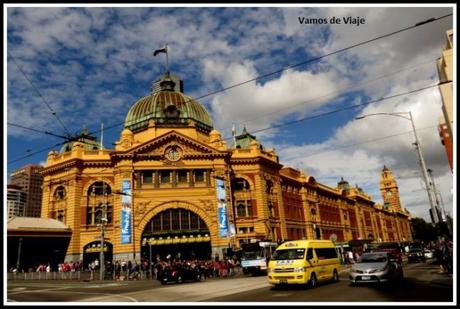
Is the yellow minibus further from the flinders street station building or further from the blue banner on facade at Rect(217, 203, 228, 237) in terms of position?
the blue banner on facade at Rect(217, 203, 228, 237)

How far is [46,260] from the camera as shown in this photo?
45031 millimetres

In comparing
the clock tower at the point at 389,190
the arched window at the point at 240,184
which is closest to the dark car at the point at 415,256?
the arched window at the point at 240,184

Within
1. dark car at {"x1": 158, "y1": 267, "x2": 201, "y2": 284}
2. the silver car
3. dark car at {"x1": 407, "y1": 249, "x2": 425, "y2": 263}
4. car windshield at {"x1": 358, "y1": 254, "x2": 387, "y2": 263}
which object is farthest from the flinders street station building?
the silver car

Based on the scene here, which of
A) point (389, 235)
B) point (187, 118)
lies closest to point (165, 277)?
point (187, 118)

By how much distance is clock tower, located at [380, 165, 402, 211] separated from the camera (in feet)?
453

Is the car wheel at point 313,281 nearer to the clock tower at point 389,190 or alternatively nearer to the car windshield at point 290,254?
the car windshield at point 290,254

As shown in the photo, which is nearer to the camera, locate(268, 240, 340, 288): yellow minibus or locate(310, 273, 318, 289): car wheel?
locate(268, 240, 340, 288): yellow minibus

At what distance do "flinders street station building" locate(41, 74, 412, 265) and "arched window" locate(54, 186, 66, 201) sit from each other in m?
0.13

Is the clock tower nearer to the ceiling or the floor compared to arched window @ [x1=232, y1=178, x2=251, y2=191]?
nearer to the ceiling

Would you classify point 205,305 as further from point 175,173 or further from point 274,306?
point 175,173

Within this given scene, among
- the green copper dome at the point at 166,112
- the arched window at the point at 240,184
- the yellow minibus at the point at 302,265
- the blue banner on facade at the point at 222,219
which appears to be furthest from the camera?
the green copper dome at the point at 166,112

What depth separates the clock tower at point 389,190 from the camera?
138 metres

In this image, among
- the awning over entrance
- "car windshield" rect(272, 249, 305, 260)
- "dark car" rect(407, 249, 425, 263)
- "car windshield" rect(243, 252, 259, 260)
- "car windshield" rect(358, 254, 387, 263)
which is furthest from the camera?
the awning over entrance

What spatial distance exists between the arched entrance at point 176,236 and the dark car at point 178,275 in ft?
Answer: 52.2
